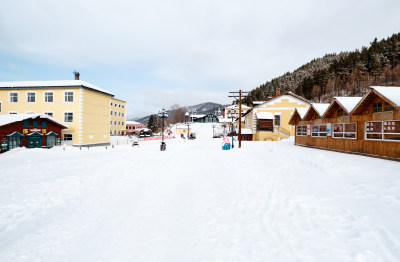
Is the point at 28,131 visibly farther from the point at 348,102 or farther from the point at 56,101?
the point at 348,102

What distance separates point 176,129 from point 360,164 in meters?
55.3

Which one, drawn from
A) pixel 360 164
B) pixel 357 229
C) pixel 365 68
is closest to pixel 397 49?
pixel 365 68

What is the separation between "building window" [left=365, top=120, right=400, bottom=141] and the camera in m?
10.4

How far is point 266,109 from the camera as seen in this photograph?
33.6m

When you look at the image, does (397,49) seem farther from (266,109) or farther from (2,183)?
(2,183)

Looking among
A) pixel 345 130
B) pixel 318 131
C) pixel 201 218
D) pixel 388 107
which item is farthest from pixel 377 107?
pixel 201 218

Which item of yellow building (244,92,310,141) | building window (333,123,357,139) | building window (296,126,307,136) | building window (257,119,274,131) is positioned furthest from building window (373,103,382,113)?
building window (257,119,274,131)

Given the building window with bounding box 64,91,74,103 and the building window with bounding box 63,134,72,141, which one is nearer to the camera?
the building window with bounding box 64,91,74,103

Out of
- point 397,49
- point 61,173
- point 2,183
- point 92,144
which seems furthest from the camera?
point 397,49

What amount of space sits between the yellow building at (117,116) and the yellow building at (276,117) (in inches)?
1581

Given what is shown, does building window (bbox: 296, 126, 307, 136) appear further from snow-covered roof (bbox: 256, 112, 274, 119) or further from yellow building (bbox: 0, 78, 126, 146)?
yellow building (bbox: 0, 78, 126, 146)

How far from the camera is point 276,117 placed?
110 feet

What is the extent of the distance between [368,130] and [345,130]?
2050 mm

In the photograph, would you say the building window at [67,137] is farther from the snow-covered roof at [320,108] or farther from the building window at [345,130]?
the building window at [345,130]
